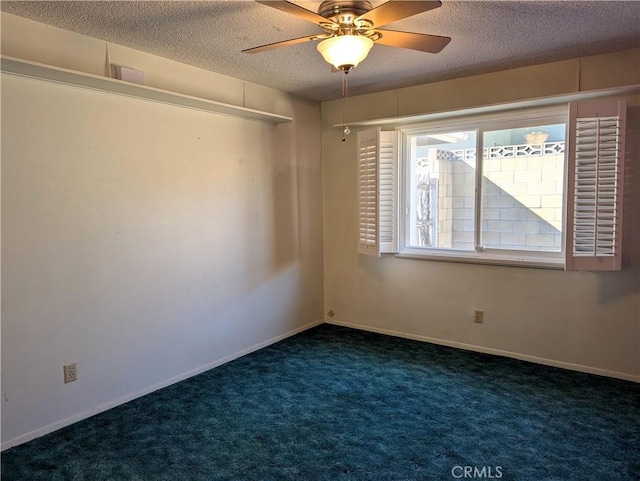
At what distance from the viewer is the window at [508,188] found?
3238mm

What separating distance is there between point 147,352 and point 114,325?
348mm

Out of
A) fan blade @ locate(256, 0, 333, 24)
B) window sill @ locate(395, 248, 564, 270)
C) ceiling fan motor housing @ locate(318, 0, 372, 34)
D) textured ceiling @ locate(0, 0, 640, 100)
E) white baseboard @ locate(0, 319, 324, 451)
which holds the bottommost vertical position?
white baseboard @ locate(0, 319, 324, 451)

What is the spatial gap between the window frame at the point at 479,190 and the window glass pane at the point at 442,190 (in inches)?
1.8

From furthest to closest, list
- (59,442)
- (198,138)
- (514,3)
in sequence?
1. (198,138)
2. (59,442)
3. (514,3)

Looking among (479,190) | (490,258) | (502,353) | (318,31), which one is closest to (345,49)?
(318,31)

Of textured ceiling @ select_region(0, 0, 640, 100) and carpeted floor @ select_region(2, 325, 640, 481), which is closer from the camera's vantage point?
carpeted floor @ select_region(2, 325, 640, 481)

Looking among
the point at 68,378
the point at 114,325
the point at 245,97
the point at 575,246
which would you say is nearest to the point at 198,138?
the point at 245,97

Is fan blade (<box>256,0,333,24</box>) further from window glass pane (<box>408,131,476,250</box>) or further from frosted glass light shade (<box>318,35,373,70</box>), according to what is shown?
window glass pane (<box>408,131,476,250</box>)

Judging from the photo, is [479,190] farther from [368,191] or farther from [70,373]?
[70,373]

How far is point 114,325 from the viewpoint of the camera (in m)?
3.07

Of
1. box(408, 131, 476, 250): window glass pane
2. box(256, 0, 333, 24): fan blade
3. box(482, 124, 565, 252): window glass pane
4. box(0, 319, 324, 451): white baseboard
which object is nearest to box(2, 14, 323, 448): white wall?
box(0, 319, 324, 451): white baseboard

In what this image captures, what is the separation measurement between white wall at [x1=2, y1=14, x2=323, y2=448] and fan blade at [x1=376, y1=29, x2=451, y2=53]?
1772mm

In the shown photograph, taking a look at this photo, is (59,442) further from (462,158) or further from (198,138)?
(462,158)

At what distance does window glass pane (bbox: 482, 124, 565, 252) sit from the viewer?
365 cm
